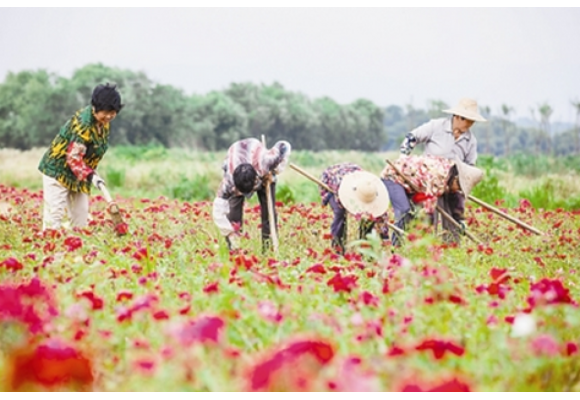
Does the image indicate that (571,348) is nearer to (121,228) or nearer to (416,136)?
(121,228)

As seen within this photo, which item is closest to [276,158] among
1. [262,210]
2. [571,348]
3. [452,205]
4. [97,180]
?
[262,210]

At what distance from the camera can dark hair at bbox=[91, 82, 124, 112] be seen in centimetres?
461

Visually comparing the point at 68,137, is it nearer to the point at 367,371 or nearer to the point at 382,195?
the point at 382,195

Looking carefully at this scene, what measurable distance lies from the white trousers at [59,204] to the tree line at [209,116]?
19.3ft

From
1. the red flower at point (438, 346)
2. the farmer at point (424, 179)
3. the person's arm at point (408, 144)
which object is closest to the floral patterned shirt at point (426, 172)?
the farmer at point (424, 179)

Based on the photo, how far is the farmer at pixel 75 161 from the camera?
4785 millimetres

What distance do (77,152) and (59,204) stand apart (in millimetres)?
348

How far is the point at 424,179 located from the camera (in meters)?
5.10

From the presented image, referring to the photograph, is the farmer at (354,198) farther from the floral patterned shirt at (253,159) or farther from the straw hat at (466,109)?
the straw hat at (466,109)

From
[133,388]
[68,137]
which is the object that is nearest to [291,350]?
[133,388]

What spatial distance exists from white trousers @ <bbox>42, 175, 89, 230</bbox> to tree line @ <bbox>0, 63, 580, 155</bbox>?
19.3ft

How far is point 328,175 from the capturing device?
16.5 ft

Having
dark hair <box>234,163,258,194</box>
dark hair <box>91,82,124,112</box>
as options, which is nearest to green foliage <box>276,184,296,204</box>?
dark hair <box>91,82,124,112</box>

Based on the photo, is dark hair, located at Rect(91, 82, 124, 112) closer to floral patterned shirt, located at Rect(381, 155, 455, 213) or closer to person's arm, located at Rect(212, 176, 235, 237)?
person's arm, located at Rect(212, 176, 235, 237)
